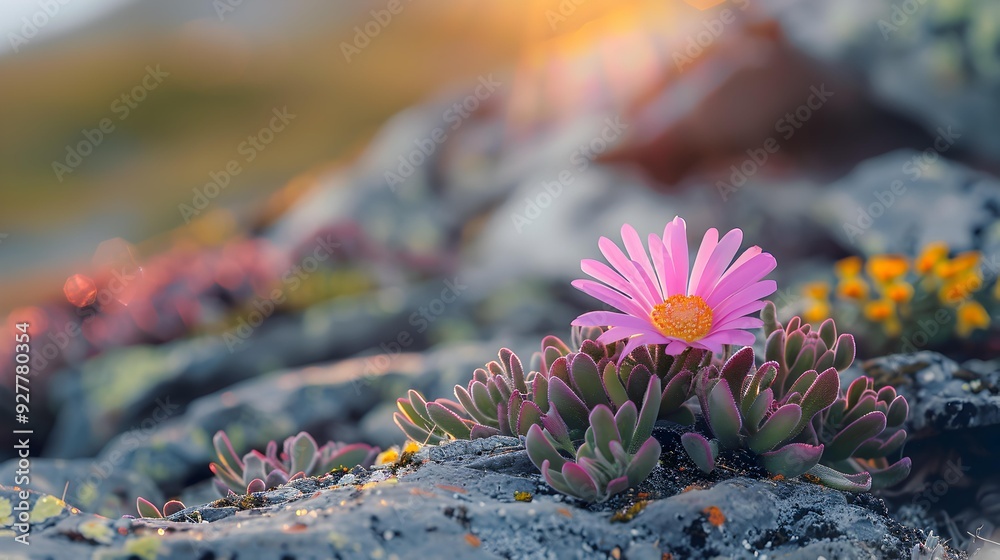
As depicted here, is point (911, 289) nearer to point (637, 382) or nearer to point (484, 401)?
point (637, 382)

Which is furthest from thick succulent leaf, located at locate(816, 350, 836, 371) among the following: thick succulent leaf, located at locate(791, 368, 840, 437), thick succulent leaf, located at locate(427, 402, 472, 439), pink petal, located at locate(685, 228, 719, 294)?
thick succulent leaf, located at locate(427, 402, 472, 439)

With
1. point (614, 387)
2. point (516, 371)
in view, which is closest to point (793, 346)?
point (614, 387)

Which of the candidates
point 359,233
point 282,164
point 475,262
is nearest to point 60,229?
point 282,164

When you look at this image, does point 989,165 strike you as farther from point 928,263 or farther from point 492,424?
point 492,424

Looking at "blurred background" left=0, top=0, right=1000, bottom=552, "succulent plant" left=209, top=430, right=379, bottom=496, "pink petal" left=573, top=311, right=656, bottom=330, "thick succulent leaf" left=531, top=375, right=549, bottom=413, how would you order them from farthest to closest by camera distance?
"blurred background" left=0, top=0, right=1000, bottom=552 → "succulent plant" left=209, top=430, right=379, bottom=496 → "thick succulent leaf" left=531, top=375, right=549, bottom=413 → "pink petal" left=573, top=311, right=656, bottom=330

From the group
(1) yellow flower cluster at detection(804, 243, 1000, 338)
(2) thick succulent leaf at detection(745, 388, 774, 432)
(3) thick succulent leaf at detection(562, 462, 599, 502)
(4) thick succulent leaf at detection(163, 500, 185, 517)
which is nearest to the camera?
(3) thick succulent leaf at detection(562, 462, 599, 502)

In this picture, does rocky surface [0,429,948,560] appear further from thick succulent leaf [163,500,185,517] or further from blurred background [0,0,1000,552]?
blurred background [0,0,1000,552]
